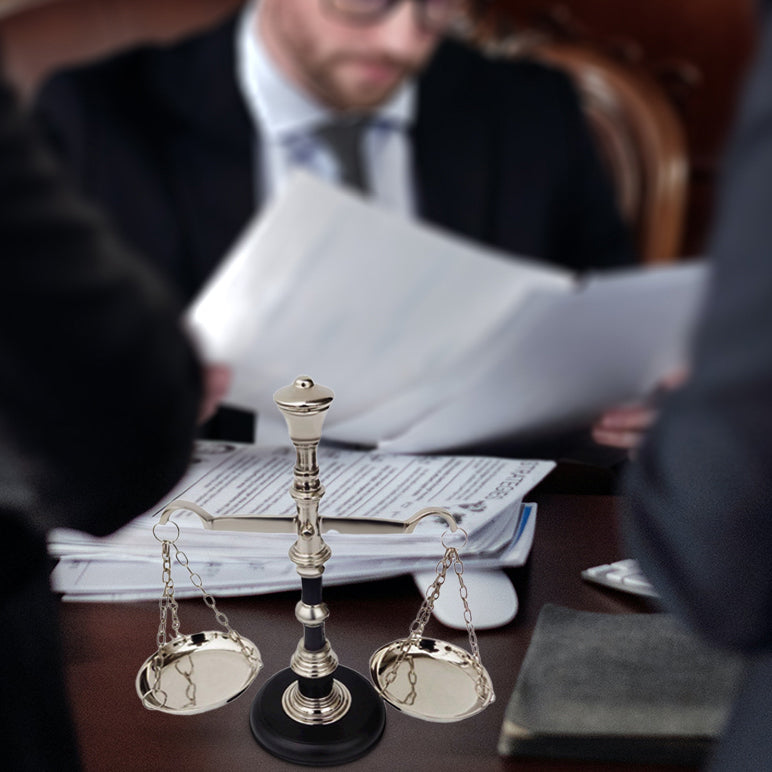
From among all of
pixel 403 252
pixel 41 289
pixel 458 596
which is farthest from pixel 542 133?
pixel 41 289

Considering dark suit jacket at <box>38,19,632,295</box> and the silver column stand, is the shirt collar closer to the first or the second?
dark suit jacket at <box>38,19,632,295</box>

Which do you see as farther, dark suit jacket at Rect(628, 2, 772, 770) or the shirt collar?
the shirt collar

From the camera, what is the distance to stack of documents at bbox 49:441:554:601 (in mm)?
365

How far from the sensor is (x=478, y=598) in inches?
14.5

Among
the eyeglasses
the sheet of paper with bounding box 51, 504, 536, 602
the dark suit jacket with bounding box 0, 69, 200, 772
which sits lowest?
the sheet of paper with bounding box 51, 504, 536, 602

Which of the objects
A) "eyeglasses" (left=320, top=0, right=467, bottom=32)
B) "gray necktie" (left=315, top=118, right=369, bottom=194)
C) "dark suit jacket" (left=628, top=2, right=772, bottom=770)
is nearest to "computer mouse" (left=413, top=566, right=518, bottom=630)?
"dark suit jacket" (left=628, top=2, right=772, bottom=770)

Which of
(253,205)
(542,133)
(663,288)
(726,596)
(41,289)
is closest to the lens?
(41,289)

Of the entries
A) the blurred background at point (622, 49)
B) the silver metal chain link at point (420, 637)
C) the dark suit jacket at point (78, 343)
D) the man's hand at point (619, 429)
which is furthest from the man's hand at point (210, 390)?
the blurred background at point (622, 49)

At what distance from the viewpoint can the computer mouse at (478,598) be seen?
357 millimetres

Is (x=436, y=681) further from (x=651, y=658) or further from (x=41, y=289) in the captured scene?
(x=41, y=289)

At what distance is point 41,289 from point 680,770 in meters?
0.27

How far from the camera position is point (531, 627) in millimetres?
359

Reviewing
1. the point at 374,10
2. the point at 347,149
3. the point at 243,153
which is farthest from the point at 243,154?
the point at 374,10

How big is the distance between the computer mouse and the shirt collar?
28.0 inches
